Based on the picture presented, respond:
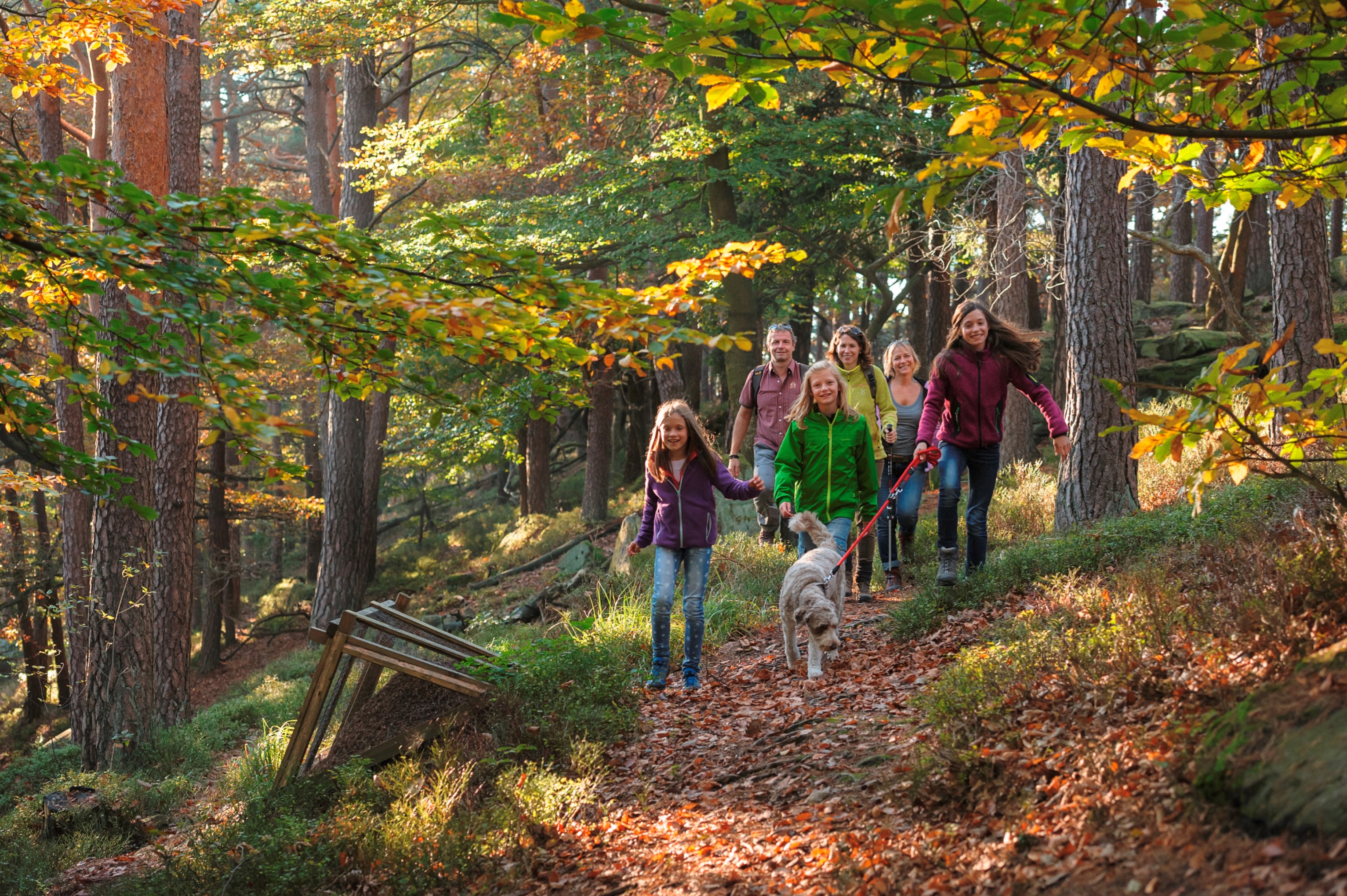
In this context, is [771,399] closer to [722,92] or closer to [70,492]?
[722,92]

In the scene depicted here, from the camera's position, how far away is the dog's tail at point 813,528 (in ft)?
19.9

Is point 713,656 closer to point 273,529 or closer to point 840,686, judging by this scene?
point 840,686

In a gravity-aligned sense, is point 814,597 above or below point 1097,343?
below

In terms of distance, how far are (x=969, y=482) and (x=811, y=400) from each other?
1430 millimetres

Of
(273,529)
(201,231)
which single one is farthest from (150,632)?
(273,529)

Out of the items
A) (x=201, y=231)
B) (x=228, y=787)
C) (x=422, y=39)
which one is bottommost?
(x=228, y=787)

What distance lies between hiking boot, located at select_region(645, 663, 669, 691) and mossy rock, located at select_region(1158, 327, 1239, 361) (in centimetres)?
1404

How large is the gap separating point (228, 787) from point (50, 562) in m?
10.3

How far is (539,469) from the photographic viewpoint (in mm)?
19344

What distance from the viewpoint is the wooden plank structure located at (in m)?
5.72

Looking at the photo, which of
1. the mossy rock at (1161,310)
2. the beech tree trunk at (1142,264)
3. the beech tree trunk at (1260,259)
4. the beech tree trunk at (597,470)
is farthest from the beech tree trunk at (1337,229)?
the beech tree trunk at (597,470)

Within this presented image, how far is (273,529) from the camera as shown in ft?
81.7

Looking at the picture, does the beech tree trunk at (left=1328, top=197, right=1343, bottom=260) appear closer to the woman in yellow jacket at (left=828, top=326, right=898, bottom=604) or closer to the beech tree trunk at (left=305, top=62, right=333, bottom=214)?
the woman in yellow jacket at (left=828, top=326, right=898, bottom=604)

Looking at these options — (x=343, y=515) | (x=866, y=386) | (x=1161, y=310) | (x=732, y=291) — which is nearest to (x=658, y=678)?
(x=866, y=386)
